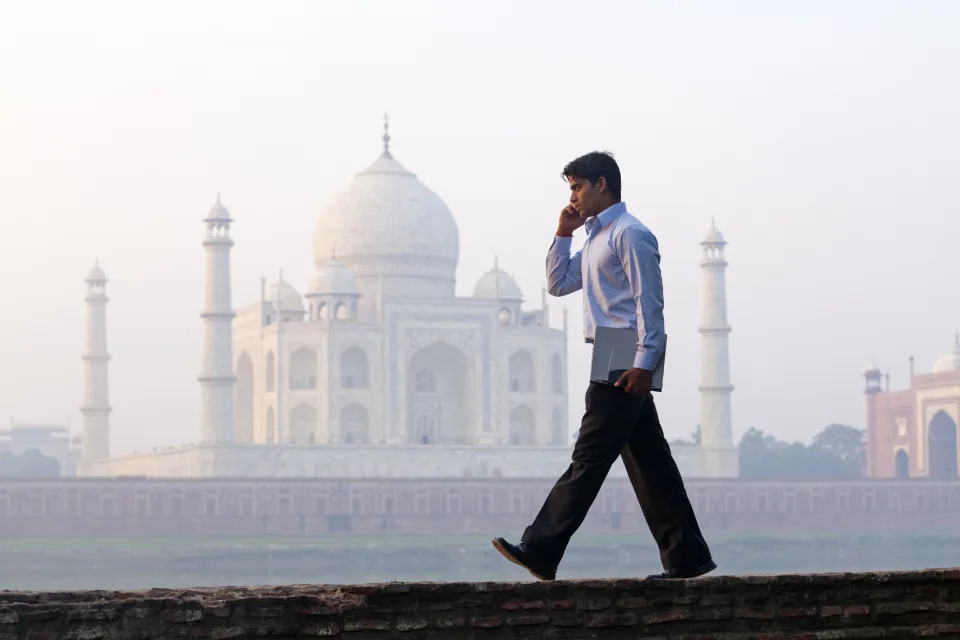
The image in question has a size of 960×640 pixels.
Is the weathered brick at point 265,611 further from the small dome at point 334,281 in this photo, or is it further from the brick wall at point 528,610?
the small dome at point 334,281

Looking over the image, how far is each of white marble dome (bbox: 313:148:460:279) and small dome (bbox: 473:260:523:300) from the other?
760mm

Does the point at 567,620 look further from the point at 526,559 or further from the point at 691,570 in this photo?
the point at 691,570

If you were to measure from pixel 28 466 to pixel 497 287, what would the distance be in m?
33.0

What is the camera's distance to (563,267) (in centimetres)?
393

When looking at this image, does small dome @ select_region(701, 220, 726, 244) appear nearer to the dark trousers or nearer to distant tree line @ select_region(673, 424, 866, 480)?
distant tree line @ select_region(673, 424, 866, 480)

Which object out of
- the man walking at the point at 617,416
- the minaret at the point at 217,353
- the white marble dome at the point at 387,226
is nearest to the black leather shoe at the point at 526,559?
the man walking at the point at 617,416

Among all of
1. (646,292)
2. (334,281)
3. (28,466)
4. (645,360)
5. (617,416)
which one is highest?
(334,281)

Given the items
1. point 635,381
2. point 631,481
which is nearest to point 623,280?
point 635,381

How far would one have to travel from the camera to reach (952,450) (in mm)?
41406

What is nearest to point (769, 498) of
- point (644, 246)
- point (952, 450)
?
point (952, 450)

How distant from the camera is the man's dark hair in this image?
149 inches

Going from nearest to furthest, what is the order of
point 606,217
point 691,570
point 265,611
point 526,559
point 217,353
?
point 265,611 < point 526,559 < point 691,570 < point 606,217 < point 217,353

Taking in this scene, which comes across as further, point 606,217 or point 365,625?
point 606,217

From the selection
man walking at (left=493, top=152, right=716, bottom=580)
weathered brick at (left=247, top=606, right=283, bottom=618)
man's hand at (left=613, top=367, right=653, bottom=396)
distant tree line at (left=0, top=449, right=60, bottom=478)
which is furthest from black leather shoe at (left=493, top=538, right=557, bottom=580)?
distant tree line at (left=0, top=449, right=60, bottom=478)
